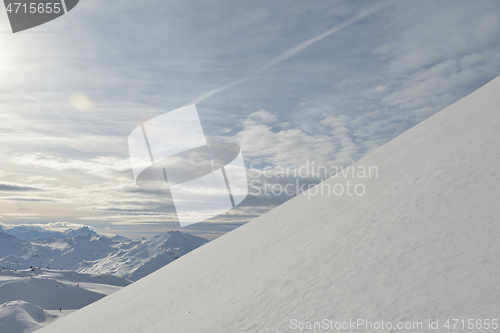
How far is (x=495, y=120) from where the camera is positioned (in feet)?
20.0

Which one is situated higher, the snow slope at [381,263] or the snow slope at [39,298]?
the snow slope at [381,263]

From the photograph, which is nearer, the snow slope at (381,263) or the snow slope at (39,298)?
the snow slope at (381,263)

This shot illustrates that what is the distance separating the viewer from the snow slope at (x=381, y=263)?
2.81 m

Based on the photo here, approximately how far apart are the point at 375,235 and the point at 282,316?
72.4 inches

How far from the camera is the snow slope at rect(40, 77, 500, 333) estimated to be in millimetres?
2813

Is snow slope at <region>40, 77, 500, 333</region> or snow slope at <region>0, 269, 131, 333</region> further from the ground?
snow slope at <region>40, 77, 500, 333</region>

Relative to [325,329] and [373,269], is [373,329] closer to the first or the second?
[325,329]

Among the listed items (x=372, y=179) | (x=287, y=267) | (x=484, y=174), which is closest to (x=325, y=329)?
(x=287, y=267)

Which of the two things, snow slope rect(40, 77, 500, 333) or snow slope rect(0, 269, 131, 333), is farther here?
snow slope rect(0, 269, 131, 333)

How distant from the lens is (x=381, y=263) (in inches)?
136

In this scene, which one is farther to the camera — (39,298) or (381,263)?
(39,298)

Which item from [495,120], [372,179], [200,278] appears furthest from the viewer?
[372,179]

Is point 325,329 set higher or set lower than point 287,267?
higher

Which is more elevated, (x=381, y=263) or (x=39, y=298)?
(x=381, y=263)
